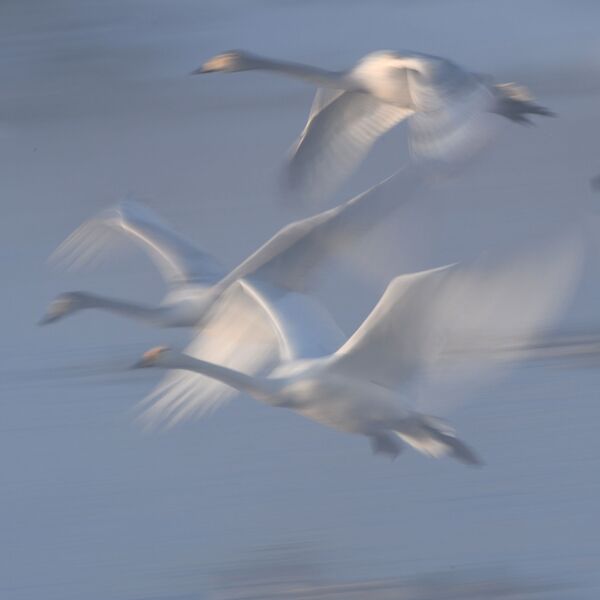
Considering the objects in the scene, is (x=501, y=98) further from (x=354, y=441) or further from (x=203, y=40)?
(x=203, y=40)

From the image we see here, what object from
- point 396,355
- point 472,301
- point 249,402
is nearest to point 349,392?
point 396,355

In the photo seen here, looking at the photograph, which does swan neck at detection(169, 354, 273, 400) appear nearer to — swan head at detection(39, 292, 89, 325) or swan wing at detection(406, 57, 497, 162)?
swan wing at detection(406, 57, 497, 162)

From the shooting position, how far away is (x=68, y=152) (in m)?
Answer: 8.79

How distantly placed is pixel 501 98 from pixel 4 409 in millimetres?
1583

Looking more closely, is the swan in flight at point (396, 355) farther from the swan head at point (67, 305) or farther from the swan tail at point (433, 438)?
the swan head at point (67, 305)

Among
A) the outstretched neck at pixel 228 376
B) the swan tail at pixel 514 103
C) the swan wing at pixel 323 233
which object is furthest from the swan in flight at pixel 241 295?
the swan tail at pixel 514 103

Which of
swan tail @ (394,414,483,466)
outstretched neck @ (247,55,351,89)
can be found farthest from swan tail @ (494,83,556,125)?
swan tail @ (394,414,483,466)

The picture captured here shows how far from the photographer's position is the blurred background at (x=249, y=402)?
4055mm

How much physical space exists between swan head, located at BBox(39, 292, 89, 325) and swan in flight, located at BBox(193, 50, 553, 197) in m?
0.66

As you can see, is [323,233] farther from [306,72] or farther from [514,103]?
[306,72]

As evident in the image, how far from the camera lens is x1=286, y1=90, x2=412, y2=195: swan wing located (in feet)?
17.6

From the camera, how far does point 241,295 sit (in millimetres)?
4617

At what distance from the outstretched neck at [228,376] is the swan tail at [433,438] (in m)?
Answer: 0.30

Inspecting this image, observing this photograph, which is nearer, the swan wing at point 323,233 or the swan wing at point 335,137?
the swan wing at point 323,233
